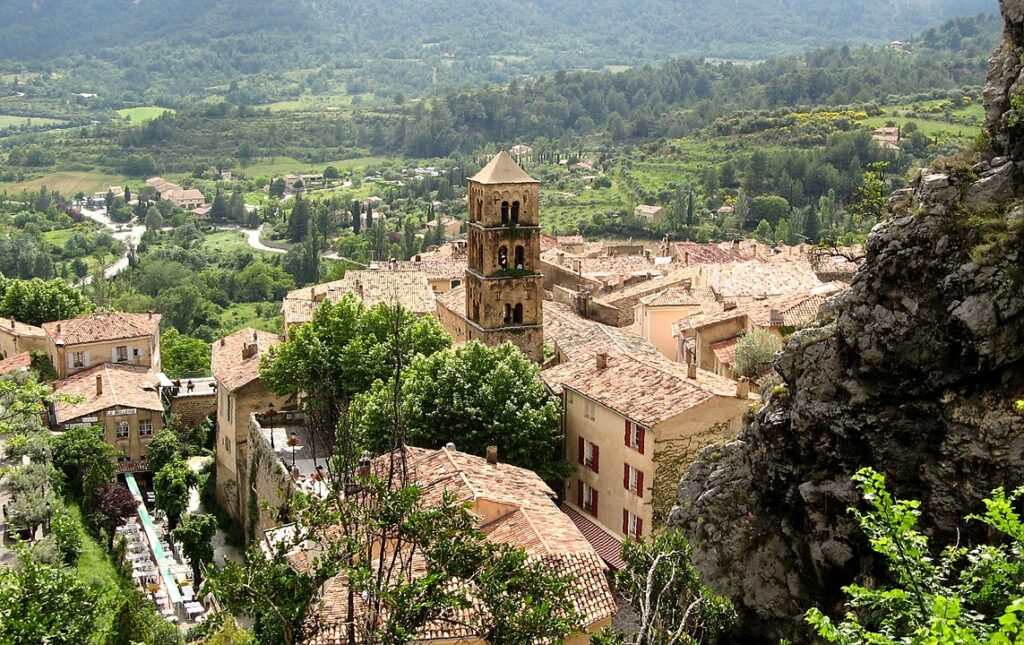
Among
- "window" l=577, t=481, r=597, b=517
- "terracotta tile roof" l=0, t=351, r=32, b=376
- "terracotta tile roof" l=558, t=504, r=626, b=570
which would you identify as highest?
"window" l=577, t=481, r=597, b=517

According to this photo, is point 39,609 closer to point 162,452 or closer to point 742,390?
point 742,390

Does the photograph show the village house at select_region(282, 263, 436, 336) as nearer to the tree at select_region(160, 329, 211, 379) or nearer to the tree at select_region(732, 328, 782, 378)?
the tree at select_region(160, 329, 211, 379)

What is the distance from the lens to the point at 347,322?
50.3 metres

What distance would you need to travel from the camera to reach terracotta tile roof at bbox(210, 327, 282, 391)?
5194cm

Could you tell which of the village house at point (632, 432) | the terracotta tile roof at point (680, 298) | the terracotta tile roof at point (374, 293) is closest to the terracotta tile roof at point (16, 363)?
the terracotta tile roof at point (374, 293)

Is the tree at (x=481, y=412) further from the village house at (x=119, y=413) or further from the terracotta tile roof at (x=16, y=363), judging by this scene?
the terracotta tile roof at (x=16, y=363)

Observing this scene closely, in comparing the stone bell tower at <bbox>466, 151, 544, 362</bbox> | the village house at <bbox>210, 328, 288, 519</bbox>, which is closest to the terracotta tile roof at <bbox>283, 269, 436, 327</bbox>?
the village house at <bbox>210, 328, 288, 519</bbox>

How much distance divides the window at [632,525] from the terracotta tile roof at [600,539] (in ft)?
1.46

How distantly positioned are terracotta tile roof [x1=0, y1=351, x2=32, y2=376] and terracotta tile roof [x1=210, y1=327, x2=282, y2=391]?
9.11 meters

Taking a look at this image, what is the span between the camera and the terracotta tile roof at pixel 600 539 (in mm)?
37531

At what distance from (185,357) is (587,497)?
1797 inches

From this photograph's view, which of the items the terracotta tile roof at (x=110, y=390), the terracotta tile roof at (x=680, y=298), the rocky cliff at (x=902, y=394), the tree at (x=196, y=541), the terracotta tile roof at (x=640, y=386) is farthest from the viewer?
the terracotta tile roof at (x=680, y=298)

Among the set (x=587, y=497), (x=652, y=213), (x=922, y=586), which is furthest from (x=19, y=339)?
(x=652, y=213)

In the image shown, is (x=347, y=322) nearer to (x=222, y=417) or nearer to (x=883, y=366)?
(x=222, y=417)
